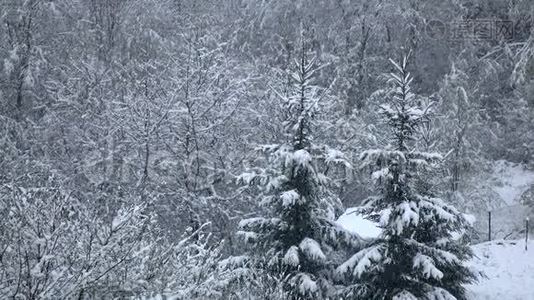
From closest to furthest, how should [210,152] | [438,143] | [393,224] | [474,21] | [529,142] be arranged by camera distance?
[393,224], [210,152], [438,143], [529,142], [474,21]

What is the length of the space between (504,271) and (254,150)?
28.9 ft

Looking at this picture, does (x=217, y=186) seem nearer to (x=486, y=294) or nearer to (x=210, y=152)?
(x=210, y=152)

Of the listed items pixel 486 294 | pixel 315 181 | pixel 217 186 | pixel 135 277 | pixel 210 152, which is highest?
pixel 135 277

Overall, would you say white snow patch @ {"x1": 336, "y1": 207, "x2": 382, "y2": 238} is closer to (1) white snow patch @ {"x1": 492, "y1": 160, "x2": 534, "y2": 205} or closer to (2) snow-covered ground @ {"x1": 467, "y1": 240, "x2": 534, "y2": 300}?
(2) snow-covered ground @ {"x1": 467, "y1": 240, "x2": 534, "y2": 300}

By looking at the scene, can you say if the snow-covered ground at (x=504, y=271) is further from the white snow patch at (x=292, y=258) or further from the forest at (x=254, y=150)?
the white snow patch at (x=292, y=258)

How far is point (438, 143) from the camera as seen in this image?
75.1ft

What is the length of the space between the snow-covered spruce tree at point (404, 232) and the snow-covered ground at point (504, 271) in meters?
3.18

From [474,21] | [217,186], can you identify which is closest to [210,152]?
[217,186]

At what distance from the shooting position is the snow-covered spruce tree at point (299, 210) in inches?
495

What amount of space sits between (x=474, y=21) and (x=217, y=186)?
1900 centimetres

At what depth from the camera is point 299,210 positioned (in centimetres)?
1300

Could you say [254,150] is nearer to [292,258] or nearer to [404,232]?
[292,258]

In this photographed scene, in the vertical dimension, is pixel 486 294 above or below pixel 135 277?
below

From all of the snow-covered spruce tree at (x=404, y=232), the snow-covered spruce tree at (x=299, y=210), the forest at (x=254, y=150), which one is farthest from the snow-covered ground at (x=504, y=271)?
the snow-covered spruce tree at (x=299, y=210)
